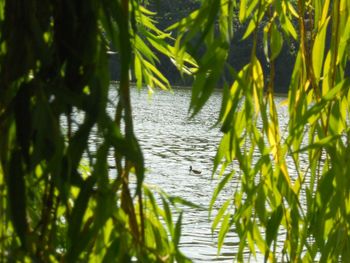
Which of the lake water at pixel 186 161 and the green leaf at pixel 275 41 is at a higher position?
the green leaf at pixel 275 41

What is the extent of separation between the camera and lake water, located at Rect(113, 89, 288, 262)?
27.4ft

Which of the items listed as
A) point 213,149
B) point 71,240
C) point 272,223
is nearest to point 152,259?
point 71,240

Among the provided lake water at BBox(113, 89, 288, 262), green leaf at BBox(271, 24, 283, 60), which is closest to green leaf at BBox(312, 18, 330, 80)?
green leaf at BBox(271, 24, 283, 60)

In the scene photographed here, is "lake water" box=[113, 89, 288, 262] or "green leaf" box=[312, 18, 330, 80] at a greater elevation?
"green leaf" box=[312, 18, 330, 80]

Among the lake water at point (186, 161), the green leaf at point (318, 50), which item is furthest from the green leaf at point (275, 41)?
the lake water at point (186, 161)

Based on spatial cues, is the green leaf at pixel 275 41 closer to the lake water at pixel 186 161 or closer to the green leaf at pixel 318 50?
the green leaf at pixel 318 50

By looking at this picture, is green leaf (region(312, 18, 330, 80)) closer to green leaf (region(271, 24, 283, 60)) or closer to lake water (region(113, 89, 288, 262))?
green leaf (region(271, 24, 283, 60))

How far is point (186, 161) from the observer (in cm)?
1452

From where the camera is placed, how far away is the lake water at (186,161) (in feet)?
27.4

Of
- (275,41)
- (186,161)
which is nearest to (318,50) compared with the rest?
(275,41)

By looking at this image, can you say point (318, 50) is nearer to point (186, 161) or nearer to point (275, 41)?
point (275, 41)

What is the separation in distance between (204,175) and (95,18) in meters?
12.0

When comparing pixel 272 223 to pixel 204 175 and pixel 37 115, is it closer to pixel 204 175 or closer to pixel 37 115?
pixel 37 115

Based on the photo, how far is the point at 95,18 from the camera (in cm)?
89
